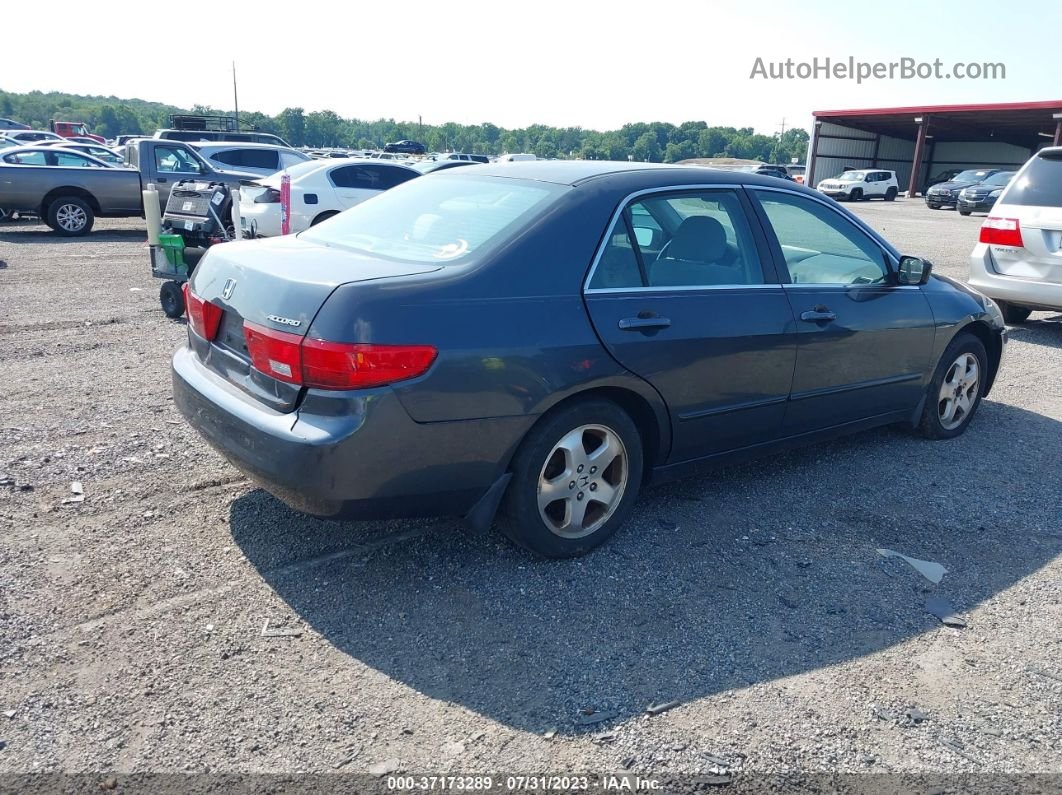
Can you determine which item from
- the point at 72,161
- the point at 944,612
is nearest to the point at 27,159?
the point at 72,161

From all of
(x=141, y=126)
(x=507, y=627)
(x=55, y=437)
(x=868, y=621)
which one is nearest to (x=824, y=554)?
(x=868, y=621)

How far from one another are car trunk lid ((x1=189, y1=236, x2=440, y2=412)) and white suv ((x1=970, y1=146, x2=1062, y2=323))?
22.9ft

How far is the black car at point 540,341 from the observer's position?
3041 mm

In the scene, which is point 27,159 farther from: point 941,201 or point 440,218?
point 941,201

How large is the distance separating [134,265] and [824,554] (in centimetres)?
1074

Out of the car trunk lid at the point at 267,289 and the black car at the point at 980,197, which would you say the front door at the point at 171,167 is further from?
the black car at the point at 980,197

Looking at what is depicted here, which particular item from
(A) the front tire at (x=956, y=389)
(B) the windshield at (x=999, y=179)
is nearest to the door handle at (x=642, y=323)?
(A) the front tire at (x=956, y=389)

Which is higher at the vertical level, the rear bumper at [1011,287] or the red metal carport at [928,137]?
the red metal carport at [928,137]

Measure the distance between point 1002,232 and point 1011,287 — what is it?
54cm

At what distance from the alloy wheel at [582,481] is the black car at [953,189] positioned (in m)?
35.4

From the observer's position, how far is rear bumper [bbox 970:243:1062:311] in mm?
7988

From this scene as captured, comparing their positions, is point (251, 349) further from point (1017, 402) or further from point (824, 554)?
point (1017, 402)

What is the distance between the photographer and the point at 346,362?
2965mm

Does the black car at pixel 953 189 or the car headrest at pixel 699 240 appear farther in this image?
the black car at pixel 953 189
